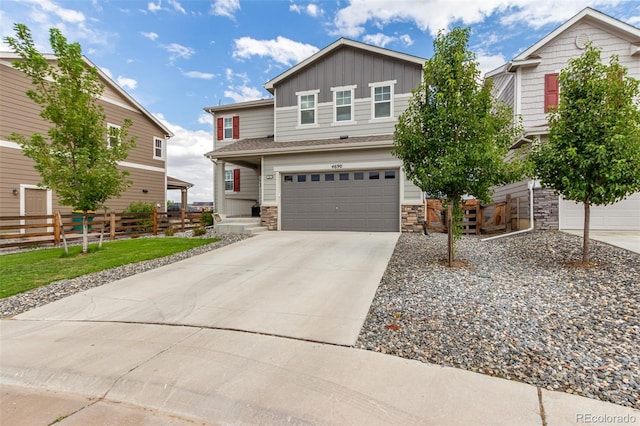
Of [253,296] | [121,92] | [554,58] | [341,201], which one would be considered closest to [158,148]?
[121,92]

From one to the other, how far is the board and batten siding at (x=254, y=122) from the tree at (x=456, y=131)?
10.5 m

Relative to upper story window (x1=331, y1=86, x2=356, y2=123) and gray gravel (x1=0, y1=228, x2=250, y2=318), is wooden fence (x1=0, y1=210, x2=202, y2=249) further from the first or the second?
upper story window (x1=331, y1=86, x2=356, y2=123)

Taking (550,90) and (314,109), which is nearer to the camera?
(550,90)

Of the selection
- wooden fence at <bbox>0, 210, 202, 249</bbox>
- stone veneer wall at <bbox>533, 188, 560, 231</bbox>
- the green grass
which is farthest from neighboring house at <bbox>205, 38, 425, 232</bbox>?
the green grass

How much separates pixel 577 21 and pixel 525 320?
42.3 feet

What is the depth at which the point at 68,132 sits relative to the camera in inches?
314

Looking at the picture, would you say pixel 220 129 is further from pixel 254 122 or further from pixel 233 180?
pixel 233 180

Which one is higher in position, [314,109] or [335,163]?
[314,109]

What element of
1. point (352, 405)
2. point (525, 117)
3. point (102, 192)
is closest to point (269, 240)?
point (102, 192)

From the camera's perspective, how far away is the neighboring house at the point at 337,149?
11625 mm

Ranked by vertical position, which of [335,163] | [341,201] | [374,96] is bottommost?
[341,201]

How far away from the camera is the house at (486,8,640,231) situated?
9.97 meters

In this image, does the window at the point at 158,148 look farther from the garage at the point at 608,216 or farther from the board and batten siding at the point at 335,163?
the garage at the point at 608,216

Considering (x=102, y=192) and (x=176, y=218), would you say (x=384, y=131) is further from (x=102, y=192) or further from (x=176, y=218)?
(x=176, y=218)
